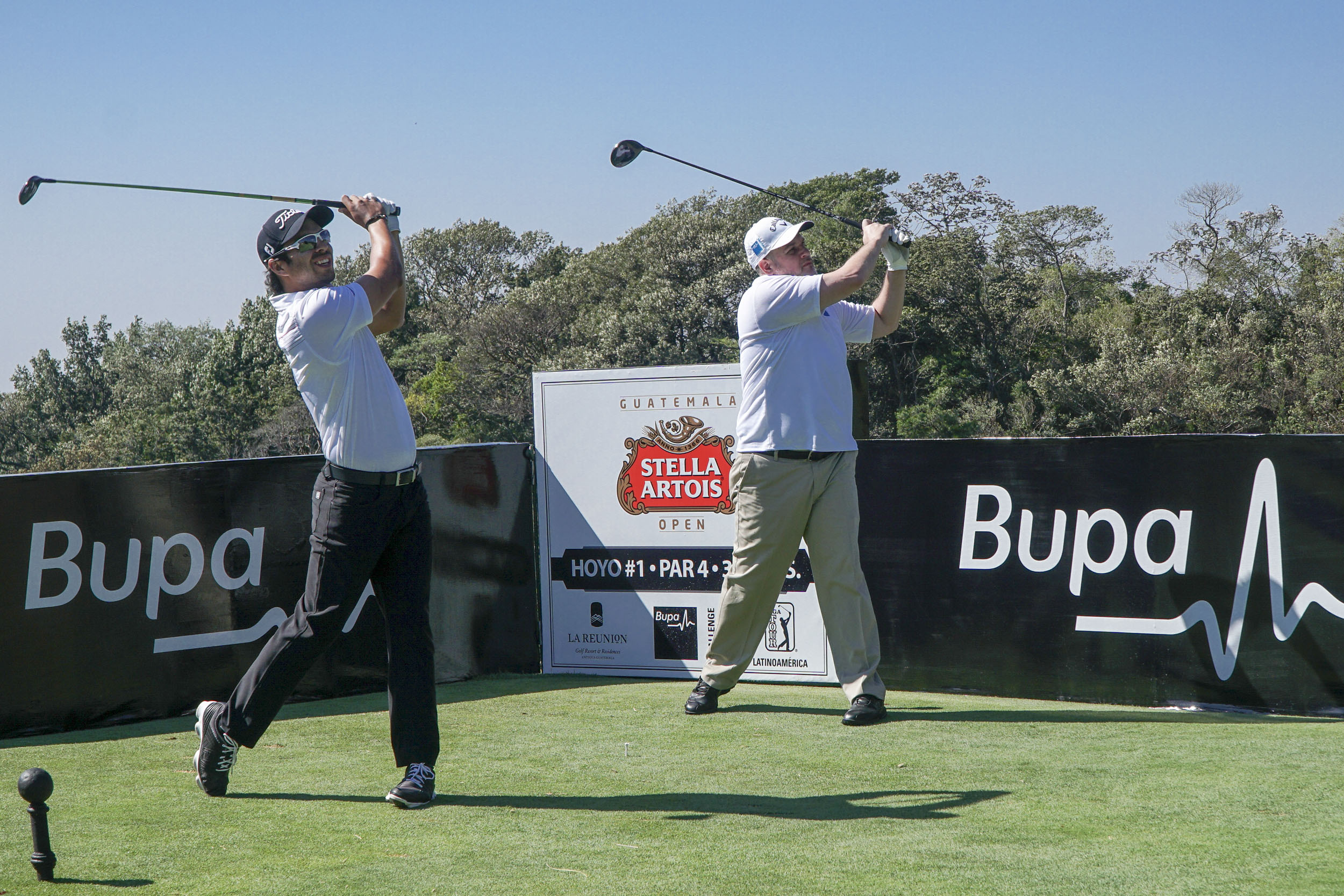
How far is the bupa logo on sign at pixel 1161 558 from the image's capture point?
4.89m

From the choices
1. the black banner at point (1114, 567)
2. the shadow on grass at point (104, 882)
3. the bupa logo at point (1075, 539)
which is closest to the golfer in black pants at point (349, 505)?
the shadow on grass at point (104, 882)

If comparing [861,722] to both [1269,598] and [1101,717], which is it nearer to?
[1101,717]

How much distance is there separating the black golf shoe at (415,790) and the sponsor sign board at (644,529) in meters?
2.62

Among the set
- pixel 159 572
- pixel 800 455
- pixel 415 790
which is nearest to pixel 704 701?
pixel 800 455

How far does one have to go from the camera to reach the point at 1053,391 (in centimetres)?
4234

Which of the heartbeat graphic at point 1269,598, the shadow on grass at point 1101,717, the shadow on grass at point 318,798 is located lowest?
the shadow on grass at point 1101,717

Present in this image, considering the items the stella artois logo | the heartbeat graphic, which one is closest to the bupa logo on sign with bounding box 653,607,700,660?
the stella artois logo

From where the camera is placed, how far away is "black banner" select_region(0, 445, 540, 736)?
5.02m

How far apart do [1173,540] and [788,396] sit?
6.06 ft

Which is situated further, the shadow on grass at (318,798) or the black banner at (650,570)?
the black banner at (650,570)

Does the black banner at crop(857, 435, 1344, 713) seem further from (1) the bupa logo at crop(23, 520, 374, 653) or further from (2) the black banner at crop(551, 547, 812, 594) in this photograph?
(1) the bupa logo at crop(23, 520, 374, 653)

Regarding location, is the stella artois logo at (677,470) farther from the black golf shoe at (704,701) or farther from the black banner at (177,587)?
the black golf shoe at (704,701)

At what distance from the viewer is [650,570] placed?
20.2 ft

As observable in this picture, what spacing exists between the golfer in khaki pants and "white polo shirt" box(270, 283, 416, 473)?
61.9 inches
